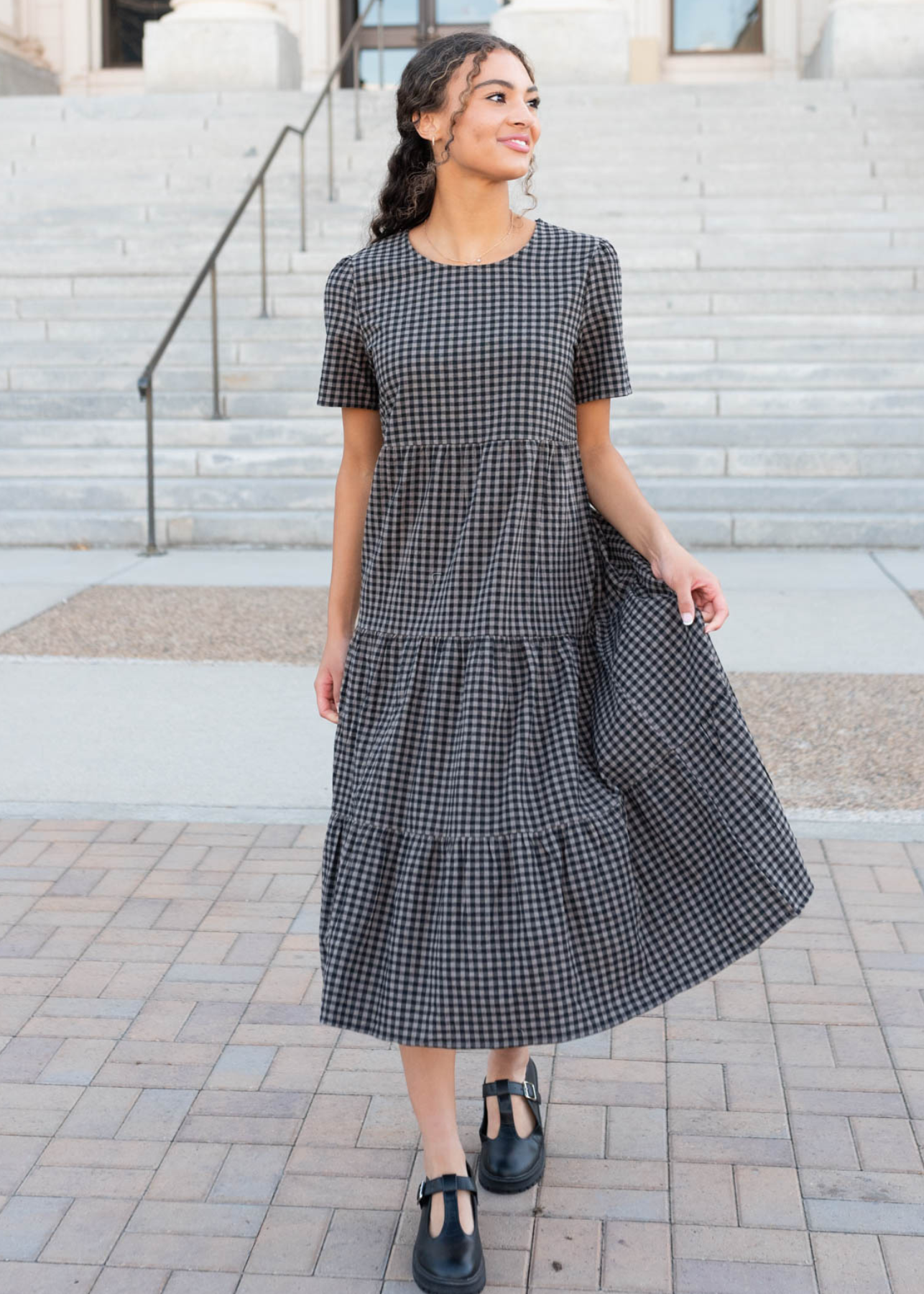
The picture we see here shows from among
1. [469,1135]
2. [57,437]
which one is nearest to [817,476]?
[57,437]

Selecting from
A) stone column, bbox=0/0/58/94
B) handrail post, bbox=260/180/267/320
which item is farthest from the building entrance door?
handrail post, bbox=260/180/267/320

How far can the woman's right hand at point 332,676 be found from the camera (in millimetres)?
2652

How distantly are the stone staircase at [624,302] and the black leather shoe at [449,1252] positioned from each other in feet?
21.8

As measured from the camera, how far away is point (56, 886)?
13.3 ft

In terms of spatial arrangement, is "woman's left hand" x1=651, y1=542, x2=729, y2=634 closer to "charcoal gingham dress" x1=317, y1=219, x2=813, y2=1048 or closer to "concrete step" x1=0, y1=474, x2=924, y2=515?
"charcoal gingham dress" x1=317, y1=219, x2=813, y2=1048

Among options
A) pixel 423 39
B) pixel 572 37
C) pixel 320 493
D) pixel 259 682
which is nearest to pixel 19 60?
pixel 423 39

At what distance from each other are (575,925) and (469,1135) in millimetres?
708

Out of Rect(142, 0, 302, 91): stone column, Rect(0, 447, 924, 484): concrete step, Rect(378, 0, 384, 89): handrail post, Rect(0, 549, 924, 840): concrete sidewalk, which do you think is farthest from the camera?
Rect(142, 0, 302, 91): stone column

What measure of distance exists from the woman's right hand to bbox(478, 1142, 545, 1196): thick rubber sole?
2.68 feet

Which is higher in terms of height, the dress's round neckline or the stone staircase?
the dress's round neckline

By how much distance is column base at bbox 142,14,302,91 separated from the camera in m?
17.4

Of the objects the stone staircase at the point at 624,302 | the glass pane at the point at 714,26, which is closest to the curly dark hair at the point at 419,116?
the stone staircase at the point at 624,302

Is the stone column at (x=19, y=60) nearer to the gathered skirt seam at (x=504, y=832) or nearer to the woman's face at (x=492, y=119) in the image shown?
the woman's face at (x=492, y=119)

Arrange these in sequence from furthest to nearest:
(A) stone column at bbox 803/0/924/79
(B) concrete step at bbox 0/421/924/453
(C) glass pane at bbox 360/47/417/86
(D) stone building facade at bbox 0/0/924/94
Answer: (C) glass pane at bbox 360/47/417/86, (D) stone building facade at bbox 0/0/924/94, (A) stone column at bbox 803/0/924/79, (B) concrete step at bbox 0/421/924/453
